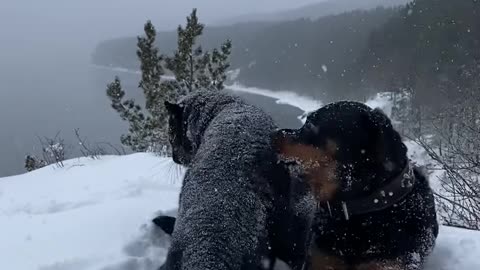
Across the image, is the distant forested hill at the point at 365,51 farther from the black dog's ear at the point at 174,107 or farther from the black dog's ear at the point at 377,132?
the black dog's ear at the point at 377,132

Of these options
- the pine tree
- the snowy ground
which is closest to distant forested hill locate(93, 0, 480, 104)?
the pine tree

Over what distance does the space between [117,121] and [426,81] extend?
4105cm

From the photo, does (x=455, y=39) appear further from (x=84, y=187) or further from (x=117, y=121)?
(x=84, y=187)

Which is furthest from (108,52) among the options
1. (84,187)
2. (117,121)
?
(84,187)

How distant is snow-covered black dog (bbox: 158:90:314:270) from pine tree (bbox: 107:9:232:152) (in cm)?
1163

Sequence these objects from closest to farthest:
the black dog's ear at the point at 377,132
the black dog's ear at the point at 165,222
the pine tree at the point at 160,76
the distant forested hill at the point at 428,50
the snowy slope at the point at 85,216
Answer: the black dog's ear at the point at 377,132 < the snowy slope at the point at 85,216 < the black dog's ear at the point at 165,222 < the pine tree at the point at 160,76 < the distant forested hill at the point at 428,50

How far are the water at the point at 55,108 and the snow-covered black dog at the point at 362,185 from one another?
15137 millimetres

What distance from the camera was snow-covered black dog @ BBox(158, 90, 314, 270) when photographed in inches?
75.0

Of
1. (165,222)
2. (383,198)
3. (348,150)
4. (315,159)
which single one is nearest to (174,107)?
(165,222)

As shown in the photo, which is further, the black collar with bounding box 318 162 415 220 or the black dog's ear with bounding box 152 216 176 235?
the black dog's ear with bounding box 152 216 176 235

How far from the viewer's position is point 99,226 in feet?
12.0

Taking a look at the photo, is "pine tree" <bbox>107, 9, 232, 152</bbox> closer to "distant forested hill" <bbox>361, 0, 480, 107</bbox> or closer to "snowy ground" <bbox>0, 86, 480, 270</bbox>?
"snowy ground" <bbox>0, 86, 480, 270</bbox>

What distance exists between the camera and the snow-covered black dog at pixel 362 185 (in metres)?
2.30

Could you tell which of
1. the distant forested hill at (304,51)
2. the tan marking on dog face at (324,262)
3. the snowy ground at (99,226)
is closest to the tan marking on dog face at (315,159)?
the tan marking on dog face at (324,262)
